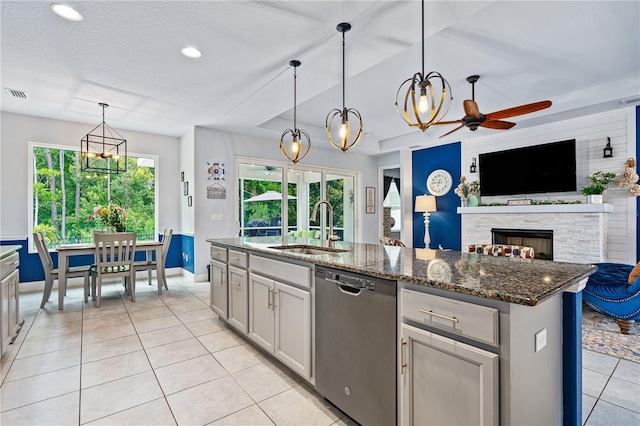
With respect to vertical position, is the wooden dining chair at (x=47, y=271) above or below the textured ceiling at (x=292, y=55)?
below

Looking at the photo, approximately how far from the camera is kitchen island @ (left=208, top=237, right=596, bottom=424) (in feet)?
3.69

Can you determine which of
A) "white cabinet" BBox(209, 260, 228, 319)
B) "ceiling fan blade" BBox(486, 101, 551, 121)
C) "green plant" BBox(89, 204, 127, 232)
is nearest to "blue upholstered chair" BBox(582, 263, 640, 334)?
"ceiling fan blade" BBox(486, 101, 551, 121)

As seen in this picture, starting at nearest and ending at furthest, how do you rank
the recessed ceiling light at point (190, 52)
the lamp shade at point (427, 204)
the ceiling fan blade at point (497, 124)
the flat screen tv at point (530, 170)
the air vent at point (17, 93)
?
the recessed ceiling light at point (190, 52) → the ceiling fan blade at point (497, 124) → the air vent at point (17, 93) → the flat screen tv at point (530, 170) → the lamp shade at point (427, 204)

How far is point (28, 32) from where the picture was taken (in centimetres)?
256

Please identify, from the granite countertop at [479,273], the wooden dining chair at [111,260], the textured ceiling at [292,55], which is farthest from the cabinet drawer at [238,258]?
the wooden dining chair at [111,260]

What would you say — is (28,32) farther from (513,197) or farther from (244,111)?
(513,197)

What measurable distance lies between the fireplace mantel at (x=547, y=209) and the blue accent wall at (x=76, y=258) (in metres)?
4.92

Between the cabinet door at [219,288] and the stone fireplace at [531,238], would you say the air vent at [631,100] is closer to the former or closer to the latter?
the stone fireplace at [531,238]

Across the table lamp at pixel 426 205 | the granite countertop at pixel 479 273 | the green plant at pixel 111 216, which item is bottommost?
the granite countertop at pixel 479 273

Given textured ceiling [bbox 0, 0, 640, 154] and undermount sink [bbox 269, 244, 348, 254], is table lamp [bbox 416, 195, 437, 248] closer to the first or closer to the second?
textured ceiling [bbox 0, 0, 640, 154]

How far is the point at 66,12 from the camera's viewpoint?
2326mm

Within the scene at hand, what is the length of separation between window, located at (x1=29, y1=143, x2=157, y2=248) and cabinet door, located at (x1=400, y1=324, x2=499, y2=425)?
206 inches

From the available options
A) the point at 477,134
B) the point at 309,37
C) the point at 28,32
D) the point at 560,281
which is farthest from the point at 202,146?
the point at 560,281

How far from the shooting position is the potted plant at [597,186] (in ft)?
14.0
